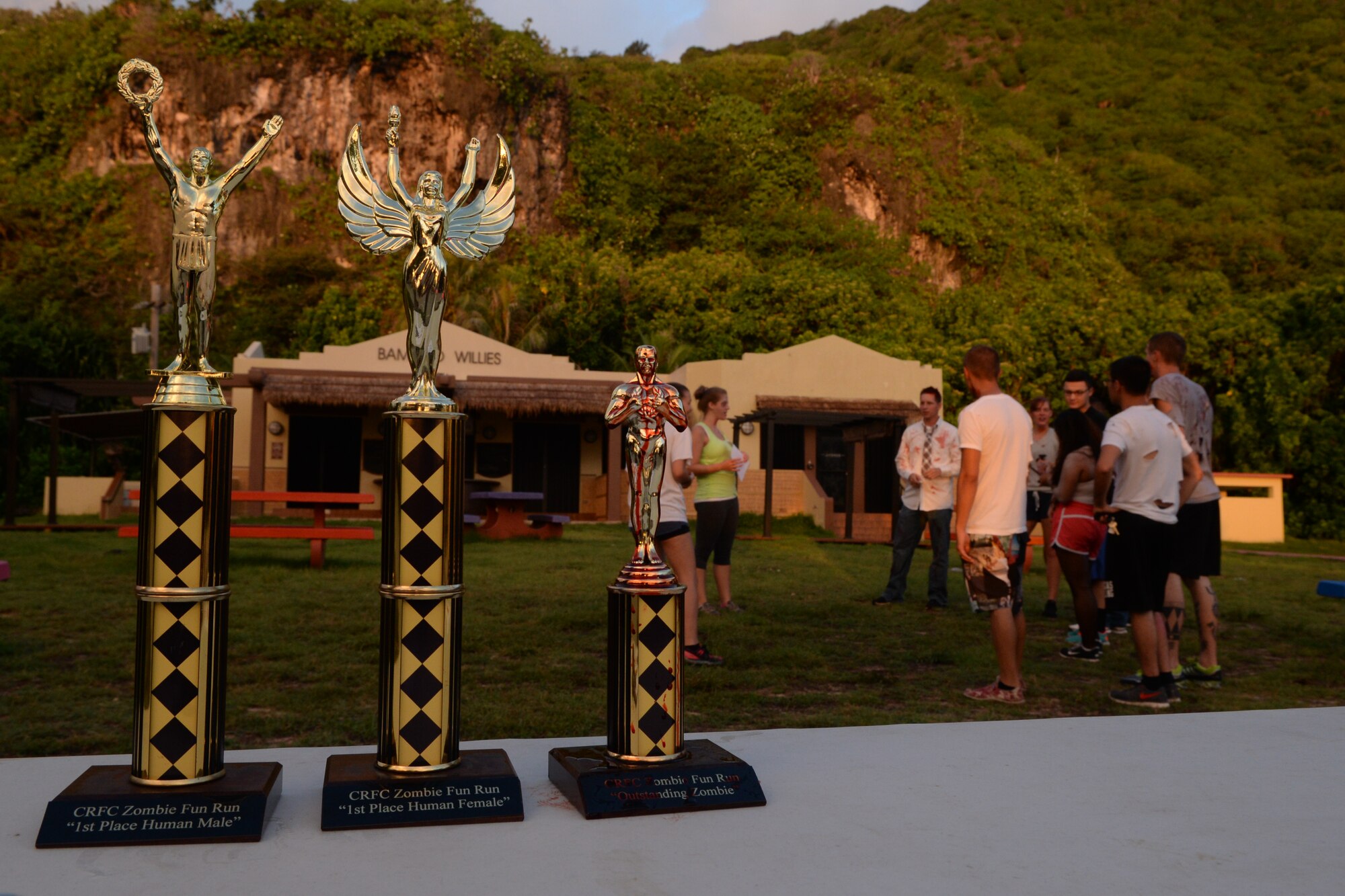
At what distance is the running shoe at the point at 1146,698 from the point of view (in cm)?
513

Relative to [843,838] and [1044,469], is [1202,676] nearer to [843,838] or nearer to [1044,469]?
[1044,469]

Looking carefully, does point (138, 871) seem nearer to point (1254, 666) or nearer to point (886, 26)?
point (1254, 666)

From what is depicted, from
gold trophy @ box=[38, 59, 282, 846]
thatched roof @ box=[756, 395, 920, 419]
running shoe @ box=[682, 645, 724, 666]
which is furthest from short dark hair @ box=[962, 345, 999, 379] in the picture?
thatched roof @ box=[756, 395, 920, 419]

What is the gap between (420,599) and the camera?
9.64 feet

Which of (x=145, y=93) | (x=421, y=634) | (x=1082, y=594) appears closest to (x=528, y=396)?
(x=1082, y=594)

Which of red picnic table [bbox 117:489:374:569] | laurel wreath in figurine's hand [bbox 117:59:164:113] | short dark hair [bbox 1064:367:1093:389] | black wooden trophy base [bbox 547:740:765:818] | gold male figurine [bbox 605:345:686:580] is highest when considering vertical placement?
laurel wreath in figurine's hand [bbox 117:59:164:113]

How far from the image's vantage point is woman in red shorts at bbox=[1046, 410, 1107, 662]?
6.33 meters

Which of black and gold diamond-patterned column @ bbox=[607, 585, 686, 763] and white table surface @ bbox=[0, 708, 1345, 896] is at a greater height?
black and gold diamond-patterned column @ bbox=[607, 585, 686, 763]

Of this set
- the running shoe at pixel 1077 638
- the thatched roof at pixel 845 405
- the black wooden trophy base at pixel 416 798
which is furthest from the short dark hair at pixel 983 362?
the thatched roof at pixel 845 405

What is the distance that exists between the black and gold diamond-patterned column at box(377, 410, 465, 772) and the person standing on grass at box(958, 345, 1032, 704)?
2.82 m

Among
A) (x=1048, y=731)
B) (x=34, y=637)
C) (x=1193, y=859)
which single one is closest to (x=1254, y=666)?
(x=1048, y=731)

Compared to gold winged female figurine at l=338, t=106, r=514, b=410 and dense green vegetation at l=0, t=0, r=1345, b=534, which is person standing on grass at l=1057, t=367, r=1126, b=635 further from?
dense green vegetation at l=0, t=0, r=1345, b=534

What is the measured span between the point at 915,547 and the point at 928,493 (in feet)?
1.79

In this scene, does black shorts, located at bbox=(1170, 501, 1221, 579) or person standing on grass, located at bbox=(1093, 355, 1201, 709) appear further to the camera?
black shorts, located at bbox=(1170, 501, 1221, 579)
